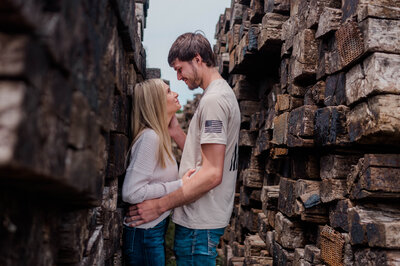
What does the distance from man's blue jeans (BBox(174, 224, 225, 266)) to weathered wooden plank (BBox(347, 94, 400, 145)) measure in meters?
1.23

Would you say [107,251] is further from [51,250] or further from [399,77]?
[399,77]

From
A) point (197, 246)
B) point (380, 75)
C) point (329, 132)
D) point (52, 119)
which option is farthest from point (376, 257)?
point (52, 119)

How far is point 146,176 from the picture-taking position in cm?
286

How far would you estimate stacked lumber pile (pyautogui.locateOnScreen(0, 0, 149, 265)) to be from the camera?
0.87 m

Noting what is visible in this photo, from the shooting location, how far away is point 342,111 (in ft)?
9.08

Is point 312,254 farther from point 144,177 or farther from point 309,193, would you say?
point 144,177

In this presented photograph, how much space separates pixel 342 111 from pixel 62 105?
217 centimetres

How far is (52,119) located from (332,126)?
2.23 meters

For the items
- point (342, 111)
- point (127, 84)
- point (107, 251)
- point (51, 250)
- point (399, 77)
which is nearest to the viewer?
point (51, 250)

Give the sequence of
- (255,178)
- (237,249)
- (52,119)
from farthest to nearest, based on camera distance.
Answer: (237,249) < (255,178) < (52,119)

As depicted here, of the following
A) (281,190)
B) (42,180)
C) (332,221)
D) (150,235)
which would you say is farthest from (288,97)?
(42,180)

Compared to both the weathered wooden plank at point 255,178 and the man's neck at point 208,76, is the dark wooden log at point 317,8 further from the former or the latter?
the weathered wooden plank at point 255,178

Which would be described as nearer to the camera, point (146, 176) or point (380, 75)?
point (380, 75)

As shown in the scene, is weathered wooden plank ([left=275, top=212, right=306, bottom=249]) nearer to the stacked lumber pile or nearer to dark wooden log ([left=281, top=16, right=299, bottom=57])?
dark wooden log ([left=281, top=16, right=299, bottom=57])
